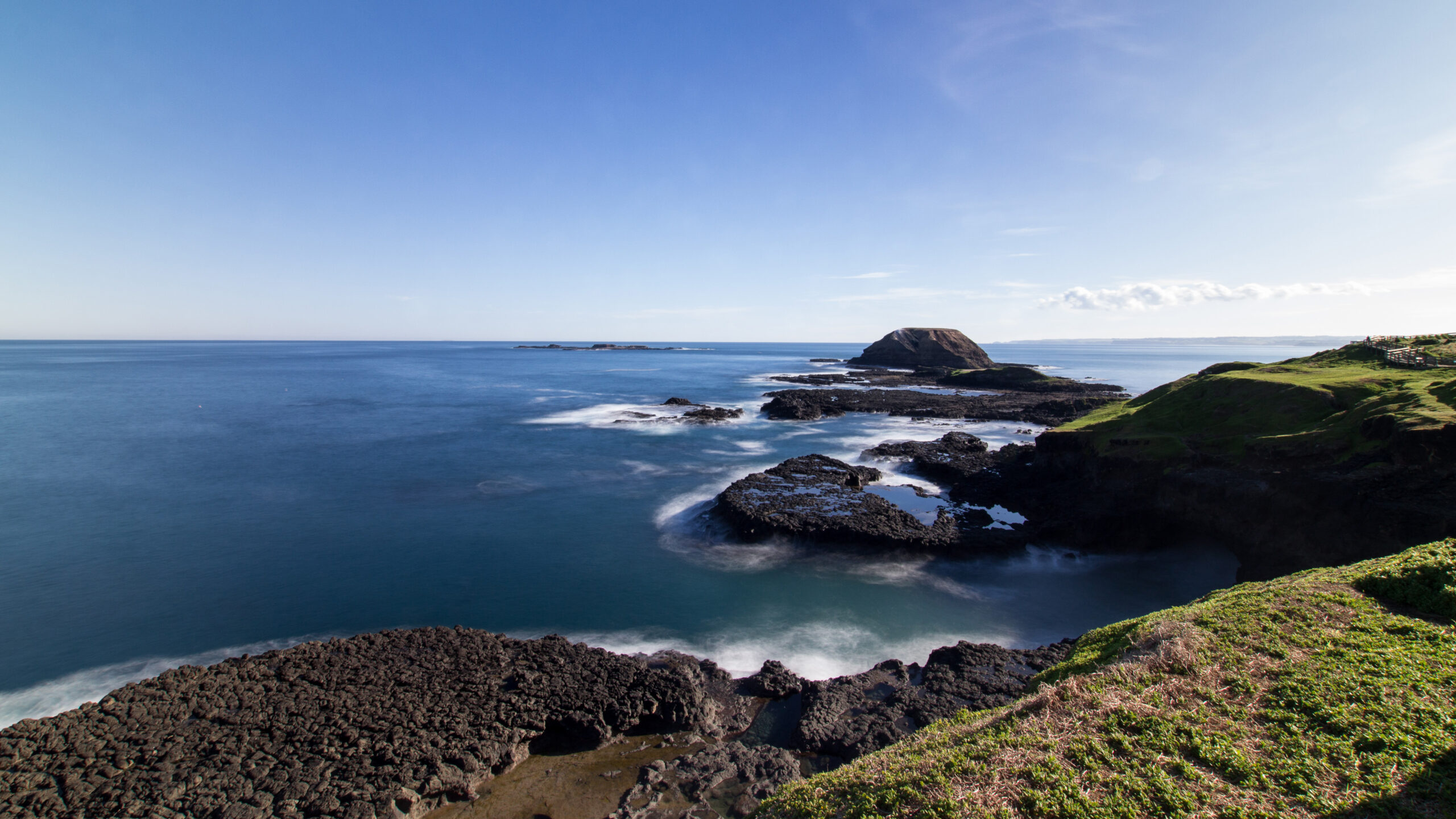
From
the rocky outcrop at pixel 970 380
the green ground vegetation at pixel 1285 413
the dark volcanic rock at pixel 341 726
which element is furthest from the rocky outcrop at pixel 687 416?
the dark volcanic rock at pixel 341 726

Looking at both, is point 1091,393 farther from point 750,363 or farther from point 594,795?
point 750,363

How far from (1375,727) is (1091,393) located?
3102 inches

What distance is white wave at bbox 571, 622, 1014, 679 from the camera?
1800 centimetres

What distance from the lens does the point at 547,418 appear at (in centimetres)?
6250

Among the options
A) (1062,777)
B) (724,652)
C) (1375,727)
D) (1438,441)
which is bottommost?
(724,652)

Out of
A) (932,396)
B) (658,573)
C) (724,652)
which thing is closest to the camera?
(724,652)

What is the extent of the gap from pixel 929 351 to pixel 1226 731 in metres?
125

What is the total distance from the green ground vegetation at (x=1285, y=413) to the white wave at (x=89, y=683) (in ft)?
121

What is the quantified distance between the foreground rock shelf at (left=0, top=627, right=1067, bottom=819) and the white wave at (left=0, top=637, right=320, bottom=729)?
287cm

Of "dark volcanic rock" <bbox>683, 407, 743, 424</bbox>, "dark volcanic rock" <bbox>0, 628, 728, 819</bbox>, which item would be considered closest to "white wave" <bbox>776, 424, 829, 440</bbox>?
"dark volcanic rock" <bbox>683, 407, 743, 424</bbox>

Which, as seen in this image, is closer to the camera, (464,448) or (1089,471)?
(1089,471)

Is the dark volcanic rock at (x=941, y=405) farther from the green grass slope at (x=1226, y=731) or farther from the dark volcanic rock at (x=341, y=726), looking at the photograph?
the green grass slope at (x=1226, y=731)

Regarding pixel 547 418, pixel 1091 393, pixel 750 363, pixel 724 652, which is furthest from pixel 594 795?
pixel 750 363

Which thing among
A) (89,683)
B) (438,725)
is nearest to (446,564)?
(89,683)
